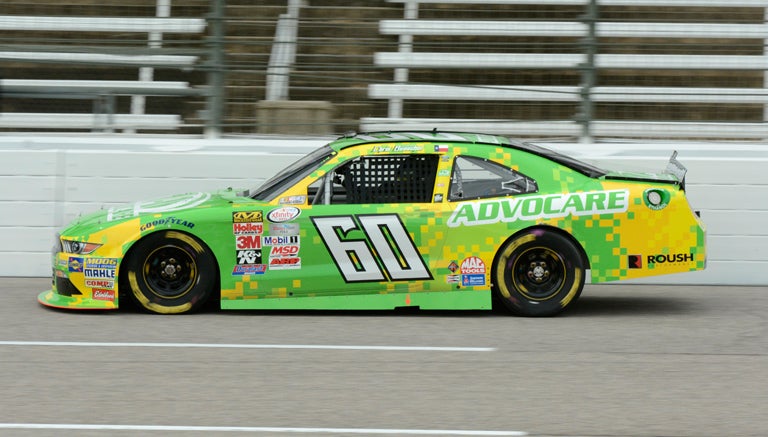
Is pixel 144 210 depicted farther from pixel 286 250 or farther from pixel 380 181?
pixel 380 181

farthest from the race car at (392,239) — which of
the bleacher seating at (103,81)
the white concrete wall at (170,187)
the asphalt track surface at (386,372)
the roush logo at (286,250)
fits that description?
the bleacher seating at (103,81)

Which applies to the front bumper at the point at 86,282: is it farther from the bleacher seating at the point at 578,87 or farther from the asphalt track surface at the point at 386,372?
the bleacher seating at the point at 578,87

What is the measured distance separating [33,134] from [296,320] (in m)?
4.03

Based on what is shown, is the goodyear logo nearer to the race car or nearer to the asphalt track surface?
the race car

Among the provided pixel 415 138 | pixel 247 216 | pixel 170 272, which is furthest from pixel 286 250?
pixel 415 138

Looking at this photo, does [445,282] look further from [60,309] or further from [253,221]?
[60,309]

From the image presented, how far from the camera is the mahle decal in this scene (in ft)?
27.0

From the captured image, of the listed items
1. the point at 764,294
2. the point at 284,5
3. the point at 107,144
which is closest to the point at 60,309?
the point at 107,144

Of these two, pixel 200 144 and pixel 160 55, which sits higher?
pixel 160 55

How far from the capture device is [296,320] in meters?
8.14

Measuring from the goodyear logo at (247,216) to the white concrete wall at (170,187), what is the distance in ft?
6.60

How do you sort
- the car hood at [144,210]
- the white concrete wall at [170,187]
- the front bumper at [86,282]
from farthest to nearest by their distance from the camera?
the white concrete wall at [170,187]
the car hood at [144,210]
the front bumper at [86,282]

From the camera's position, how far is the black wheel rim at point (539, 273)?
327 inches

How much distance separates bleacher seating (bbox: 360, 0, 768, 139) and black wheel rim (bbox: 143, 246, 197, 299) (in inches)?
134
